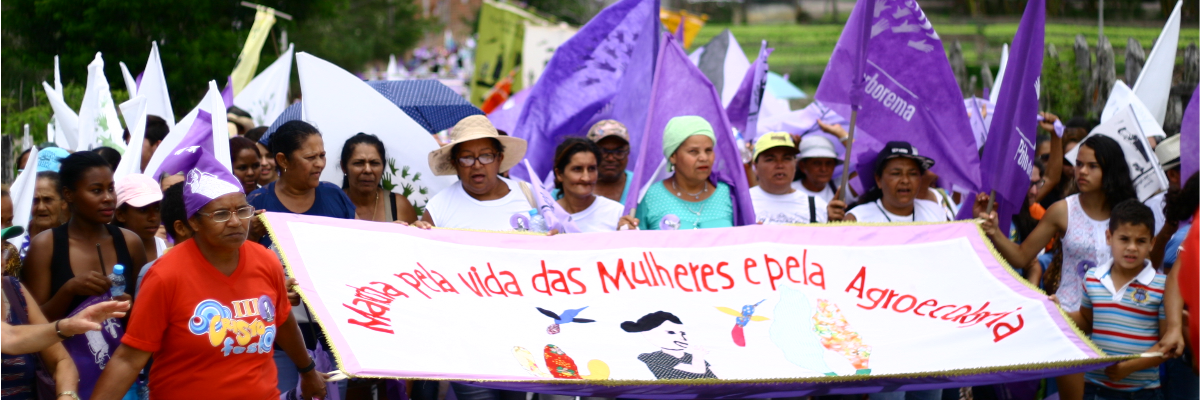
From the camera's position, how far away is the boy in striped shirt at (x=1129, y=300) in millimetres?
4254

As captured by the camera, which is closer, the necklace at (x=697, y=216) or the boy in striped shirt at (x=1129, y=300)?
the boy in striped shirt at (x=1129, y=300)

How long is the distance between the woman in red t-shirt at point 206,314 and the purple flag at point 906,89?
3.09 m

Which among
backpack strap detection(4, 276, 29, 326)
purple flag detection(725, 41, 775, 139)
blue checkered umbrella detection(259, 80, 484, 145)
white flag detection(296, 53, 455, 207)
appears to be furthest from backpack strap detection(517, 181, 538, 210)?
purple flag detection(725, 41, 775, 139)

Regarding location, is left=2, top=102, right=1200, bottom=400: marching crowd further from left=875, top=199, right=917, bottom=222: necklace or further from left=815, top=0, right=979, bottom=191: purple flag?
left=815, top=0, right=979, bottom=191: purple flag

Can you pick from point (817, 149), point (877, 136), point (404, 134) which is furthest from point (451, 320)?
point (817, 149)

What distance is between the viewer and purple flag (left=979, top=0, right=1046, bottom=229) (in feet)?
15.7

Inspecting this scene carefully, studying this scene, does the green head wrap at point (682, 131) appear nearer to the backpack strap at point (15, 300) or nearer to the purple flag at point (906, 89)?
the purple flag at point (906, 89)

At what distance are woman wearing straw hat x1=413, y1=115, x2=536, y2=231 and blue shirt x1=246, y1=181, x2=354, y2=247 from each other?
349mm

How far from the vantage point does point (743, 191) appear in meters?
5.18

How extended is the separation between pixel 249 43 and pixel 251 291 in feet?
20.9

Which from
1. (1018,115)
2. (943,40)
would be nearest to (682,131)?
(1018,115)

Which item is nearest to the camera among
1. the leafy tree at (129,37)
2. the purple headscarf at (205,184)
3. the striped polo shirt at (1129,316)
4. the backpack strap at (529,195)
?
the purple headscarf at (205,184)

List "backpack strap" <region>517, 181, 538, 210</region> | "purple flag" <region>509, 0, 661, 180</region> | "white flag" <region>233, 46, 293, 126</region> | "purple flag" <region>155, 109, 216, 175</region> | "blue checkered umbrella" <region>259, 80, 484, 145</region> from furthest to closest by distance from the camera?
"white flag" <region>233, 46, 293, 126</region> < "purple flag" <region>509, 0, 661, 180</region> < "blue checkered umbrella" <region>259, 80, 484, 145</region> < "backpack strap" <region>517, 181, 538, 210</region> < "purple flag" <region>155, 109, 216, 175</region>

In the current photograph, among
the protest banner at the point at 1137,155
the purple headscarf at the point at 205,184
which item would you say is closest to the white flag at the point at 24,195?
the purple headscarf at the point at 205,184
